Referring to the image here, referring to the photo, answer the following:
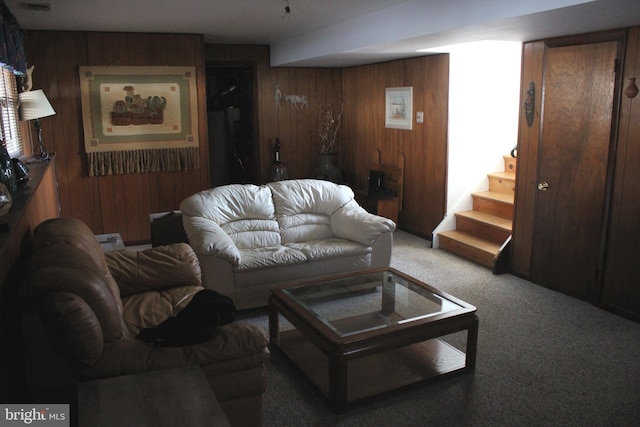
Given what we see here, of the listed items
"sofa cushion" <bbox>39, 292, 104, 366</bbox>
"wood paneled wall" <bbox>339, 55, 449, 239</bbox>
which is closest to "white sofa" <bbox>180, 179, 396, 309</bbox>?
"wood paneled wall" <bbox>339, 55, 449, 239</bbox>

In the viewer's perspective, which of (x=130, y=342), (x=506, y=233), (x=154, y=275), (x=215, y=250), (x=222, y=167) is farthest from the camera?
(x=222, y=167)

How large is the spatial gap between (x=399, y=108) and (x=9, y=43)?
410 cm

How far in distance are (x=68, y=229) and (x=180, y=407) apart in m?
1.48

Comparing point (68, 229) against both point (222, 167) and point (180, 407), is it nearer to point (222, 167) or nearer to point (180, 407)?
point (180, 407)

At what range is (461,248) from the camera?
17.8ft

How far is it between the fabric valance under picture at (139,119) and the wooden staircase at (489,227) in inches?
121

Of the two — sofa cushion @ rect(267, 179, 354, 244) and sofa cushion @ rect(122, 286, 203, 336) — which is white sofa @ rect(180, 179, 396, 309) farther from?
sofa cushion @ rect(122, 286, 203, 336)

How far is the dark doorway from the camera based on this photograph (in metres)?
8.52

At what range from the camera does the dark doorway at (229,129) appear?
8523 mm

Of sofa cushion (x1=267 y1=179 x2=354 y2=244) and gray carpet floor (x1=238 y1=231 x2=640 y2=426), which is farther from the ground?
sofa cushion (x1=267 y1=179 x2=354 y2=244)

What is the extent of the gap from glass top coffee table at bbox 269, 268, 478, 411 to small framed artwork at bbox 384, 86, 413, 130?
3025 mm

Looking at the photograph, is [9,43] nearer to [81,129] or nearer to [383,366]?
[81,129]

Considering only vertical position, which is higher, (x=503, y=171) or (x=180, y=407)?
(x=503, y=171)

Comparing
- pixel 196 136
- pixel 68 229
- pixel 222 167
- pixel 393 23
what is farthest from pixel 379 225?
pixel 222 167
